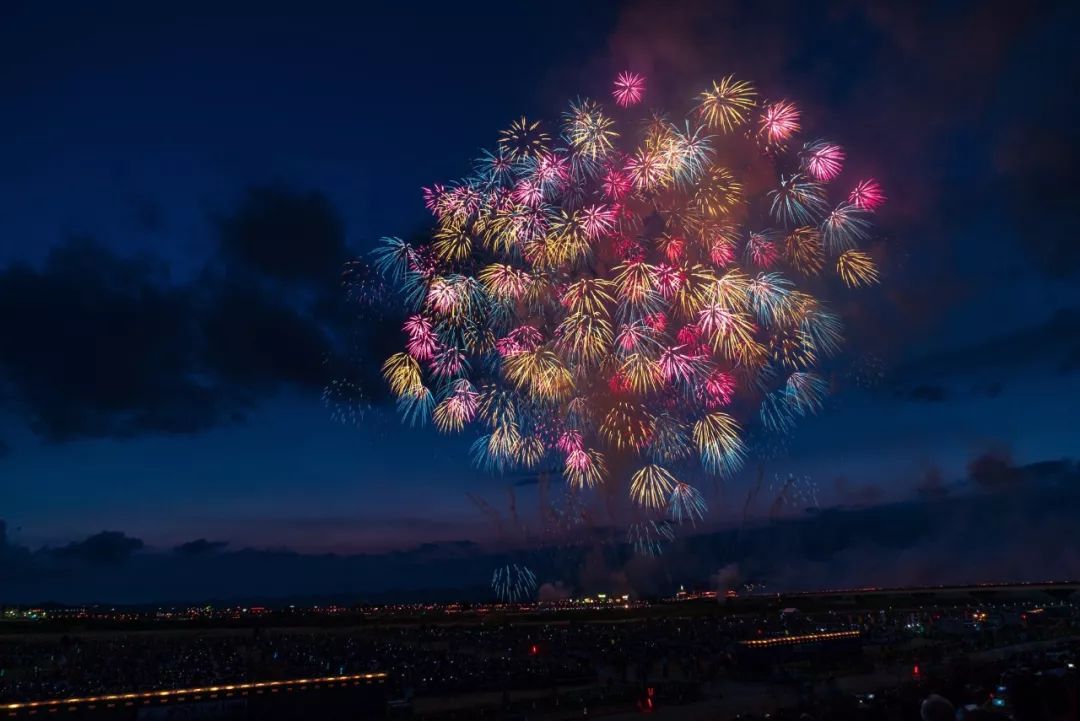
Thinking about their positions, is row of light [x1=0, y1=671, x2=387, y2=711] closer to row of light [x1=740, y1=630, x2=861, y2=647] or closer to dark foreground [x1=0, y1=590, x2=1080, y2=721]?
dark foreground [x1=0, y1=590, x2=1080, y2=721]

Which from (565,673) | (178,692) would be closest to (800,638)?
(565,673)

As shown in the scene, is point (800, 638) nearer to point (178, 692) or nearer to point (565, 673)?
point (565, 673)

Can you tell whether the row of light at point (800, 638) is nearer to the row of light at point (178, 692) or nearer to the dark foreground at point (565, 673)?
the dark foreground at point (565, 673)

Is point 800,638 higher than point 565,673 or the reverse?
higher

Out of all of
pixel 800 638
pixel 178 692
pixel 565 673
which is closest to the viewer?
pixel 178 692

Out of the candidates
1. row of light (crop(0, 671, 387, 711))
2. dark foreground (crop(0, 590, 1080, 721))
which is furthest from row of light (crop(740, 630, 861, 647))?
row of light (crop(0, 671, 387, 711))

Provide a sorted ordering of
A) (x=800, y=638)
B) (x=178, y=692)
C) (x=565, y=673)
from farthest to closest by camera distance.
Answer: (x=800, y=638)
(x=565, y=673)
(x=178, y=692)

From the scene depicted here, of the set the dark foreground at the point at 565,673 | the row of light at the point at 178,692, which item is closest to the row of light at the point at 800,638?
the dark foreground at the point at 565,673

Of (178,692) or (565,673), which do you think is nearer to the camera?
(178,692)
